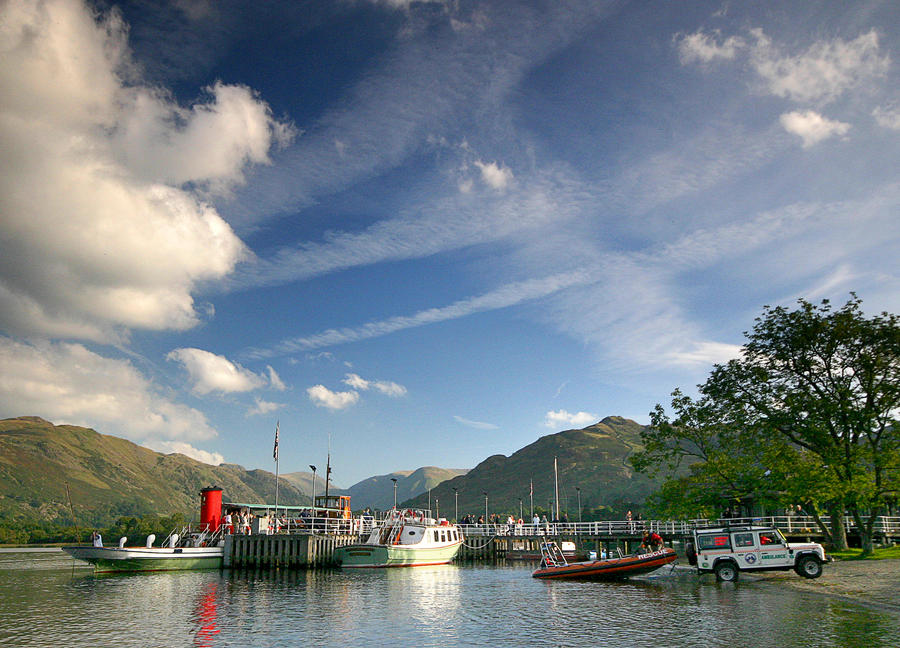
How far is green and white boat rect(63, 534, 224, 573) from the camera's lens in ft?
163

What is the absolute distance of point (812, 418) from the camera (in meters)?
47.3

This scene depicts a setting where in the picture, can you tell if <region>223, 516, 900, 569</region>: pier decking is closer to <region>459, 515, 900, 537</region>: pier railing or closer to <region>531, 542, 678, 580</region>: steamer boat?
<region>459, 515, 900, 537</region>: pier railing

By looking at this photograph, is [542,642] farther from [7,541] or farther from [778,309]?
[7,541]

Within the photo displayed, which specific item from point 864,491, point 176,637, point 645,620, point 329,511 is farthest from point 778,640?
point 329,511

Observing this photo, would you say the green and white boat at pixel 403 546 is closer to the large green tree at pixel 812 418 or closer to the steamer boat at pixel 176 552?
the steamer boat at pixel 176 552

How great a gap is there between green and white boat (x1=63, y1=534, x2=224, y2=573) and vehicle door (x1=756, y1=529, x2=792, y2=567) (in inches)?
1683

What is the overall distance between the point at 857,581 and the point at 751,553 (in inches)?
201

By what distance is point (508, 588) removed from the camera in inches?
1580

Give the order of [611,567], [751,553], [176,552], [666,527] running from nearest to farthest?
[751,553] < [611,567] < [176,552] < [666,527]

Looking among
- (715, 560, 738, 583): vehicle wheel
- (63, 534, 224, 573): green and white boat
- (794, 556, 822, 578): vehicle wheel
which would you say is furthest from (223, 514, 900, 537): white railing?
(794, 556, 822, 578): vehicle wheel

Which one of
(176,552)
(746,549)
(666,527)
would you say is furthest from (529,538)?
(746,549)

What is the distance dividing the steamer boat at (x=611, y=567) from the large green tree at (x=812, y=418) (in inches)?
466

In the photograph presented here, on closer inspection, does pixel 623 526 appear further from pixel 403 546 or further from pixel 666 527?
pixel 403 546

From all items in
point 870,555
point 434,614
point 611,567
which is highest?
point 870,555
